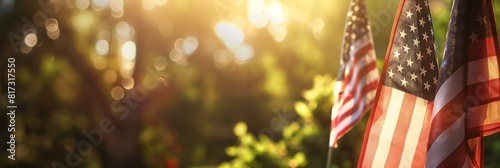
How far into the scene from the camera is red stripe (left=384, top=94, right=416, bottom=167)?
6012 millimetres

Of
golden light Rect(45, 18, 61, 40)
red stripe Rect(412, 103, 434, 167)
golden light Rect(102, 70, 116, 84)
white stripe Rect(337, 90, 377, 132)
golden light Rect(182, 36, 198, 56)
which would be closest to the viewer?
red stripe Rect(412, 103, 434, 167)

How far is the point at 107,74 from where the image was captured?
2400 centimetres

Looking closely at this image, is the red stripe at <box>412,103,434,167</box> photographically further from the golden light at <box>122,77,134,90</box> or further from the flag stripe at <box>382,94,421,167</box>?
the golden light at <box>122,77,134,90</box>

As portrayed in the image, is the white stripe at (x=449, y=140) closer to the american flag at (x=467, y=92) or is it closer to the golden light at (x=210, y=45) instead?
the american flag at (x=467, y=92)

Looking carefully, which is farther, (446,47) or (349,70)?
(349,70)

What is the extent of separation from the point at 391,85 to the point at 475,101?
76 cm

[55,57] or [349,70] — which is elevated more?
[55,57]

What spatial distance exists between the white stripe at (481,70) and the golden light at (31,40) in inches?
731

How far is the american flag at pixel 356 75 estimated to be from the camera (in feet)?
27.5

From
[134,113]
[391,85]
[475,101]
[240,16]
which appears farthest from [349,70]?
[240,16]

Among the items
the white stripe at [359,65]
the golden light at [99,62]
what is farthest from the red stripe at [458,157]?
the golden light at [99,62]

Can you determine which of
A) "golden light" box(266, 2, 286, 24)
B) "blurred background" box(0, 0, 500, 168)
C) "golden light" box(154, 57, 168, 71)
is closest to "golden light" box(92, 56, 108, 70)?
"blurred background" box(0, 0, 500, 168)

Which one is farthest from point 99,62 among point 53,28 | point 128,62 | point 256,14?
point 256,14

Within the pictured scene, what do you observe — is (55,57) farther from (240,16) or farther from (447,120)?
(447,120)
